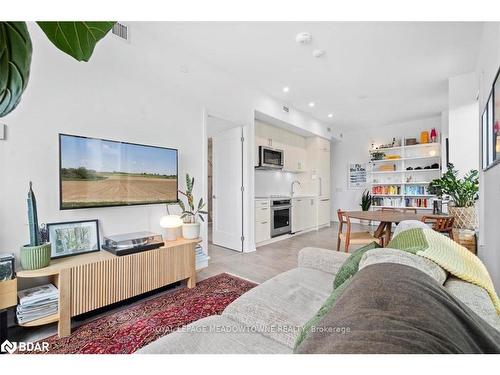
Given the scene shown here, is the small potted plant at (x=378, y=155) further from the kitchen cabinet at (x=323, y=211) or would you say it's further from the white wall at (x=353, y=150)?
the kitchen cabinet at (x=323, y=211)

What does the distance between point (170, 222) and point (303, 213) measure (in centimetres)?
368

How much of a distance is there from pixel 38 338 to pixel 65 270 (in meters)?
0.51

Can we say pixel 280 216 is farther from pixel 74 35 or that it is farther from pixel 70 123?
pixel 74 35

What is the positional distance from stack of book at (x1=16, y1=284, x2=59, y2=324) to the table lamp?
3.27 ft

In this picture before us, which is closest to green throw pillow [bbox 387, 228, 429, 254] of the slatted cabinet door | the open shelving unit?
Answer: the slatted cabinet door

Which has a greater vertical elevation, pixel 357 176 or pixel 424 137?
pixel 424 137

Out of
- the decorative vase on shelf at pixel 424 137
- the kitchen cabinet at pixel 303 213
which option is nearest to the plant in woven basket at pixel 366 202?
the kitchen cabinet at pixel 303 213

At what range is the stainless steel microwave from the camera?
14.8 feet

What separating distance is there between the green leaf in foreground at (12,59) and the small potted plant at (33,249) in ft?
5.54

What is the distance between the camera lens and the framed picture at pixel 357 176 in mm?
6949

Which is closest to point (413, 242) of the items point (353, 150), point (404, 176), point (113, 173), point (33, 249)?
point (33, 249)

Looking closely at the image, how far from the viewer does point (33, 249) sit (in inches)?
63.0
